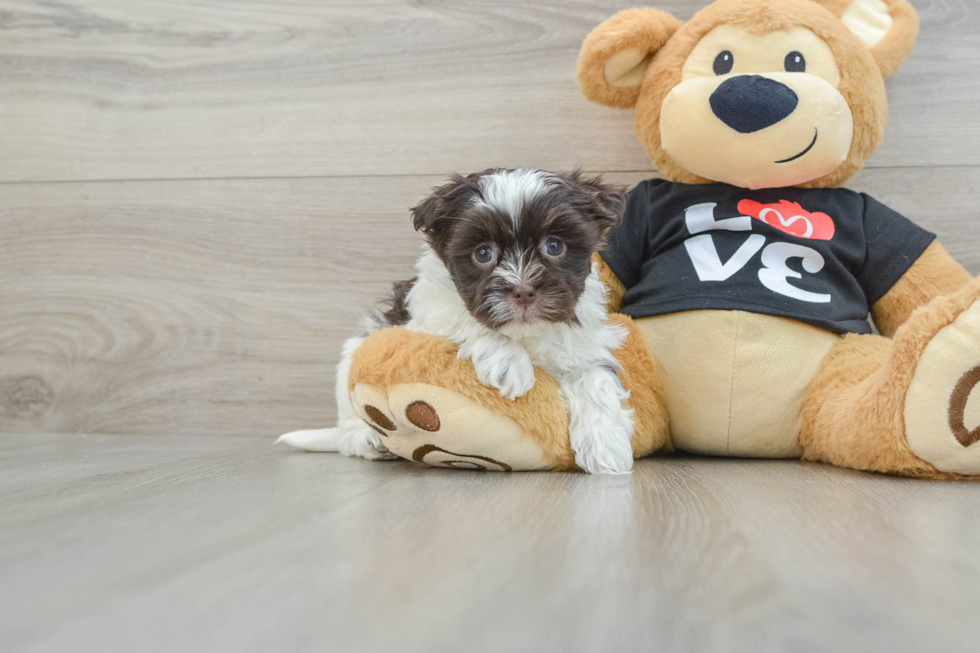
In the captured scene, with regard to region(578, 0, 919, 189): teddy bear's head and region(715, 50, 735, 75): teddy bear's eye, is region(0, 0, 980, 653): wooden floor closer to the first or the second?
region(578, 0, 919, 189): teddy bear's head

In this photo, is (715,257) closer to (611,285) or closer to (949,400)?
(611,285)

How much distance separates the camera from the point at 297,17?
1.78m

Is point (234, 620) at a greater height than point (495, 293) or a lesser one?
lesser

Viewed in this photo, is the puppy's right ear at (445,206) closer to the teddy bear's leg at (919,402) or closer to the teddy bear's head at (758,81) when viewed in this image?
the teddy bear's head at (758,81)

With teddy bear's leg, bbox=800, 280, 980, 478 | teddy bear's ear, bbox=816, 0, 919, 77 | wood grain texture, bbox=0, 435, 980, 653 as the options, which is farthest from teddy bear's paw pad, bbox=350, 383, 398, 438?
teddy bear's ear, bbox=816, 0, 919, 77

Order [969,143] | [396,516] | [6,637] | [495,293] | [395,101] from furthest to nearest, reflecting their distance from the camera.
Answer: [395,101]
[969,143]
[495,293]
[396,516]
[6,637]

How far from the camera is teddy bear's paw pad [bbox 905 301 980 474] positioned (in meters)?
0.98

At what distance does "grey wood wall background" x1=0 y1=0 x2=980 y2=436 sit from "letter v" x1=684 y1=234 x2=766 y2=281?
1.22ft

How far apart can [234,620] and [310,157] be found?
146 cm

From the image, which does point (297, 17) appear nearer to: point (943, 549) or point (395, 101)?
point (395, 101)

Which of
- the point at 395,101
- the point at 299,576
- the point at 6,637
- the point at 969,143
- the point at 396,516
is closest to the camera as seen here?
the point at 6,637

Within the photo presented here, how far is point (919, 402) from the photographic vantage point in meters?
1.03

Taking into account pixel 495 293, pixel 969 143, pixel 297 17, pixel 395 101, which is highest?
pixel 297 17

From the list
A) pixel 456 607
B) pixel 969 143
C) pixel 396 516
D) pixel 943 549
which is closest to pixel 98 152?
pixel 396 516
